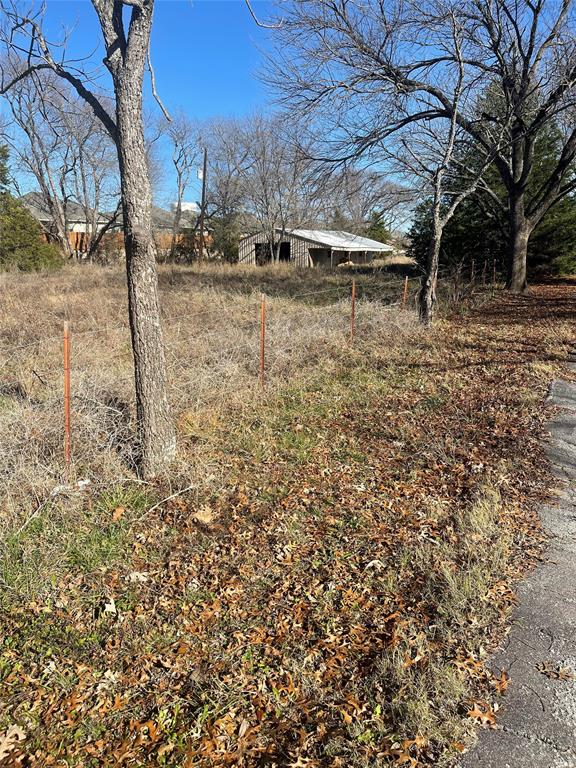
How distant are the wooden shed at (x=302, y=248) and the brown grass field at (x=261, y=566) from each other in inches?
1288

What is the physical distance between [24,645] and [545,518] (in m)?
3.74

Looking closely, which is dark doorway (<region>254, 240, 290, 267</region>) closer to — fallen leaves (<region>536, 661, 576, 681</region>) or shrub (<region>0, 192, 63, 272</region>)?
shrub (<region>0, 192, 63, 272</region>)

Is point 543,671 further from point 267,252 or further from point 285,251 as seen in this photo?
point 285,251

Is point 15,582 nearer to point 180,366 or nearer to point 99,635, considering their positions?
point 99,635

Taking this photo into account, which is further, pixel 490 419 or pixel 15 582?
pixel 490 419

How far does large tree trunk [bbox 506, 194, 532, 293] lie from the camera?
1658 centimetres

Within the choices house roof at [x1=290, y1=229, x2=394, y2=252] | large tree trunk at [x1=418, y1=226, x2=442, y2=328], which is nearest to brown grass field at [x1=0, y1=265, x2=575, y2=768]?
large tree trunk at [x1=418, y1=226, x2=442, y2=328]

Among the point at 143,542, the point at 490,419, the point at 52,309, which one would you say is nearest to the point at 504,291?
the point at 490,419

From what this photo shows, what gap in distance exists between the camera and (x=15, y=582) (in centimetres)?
328

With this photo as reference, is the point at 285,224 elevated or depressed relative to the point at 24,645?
elevated

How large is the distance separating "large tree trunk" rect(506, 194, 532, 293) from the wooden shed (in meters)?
21.5

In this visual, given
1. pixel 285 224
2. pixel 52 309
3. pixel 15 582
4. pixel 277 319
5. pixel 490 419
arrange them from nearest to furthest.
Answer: pixel 15 582 → pixel 490 419 → pixel 277 319 → pixel 52 309 → pixel 285 224

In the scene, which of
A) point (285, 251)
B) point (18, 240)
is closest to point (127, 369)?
point (18, 240)

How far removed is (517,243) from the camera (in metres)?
16.8
